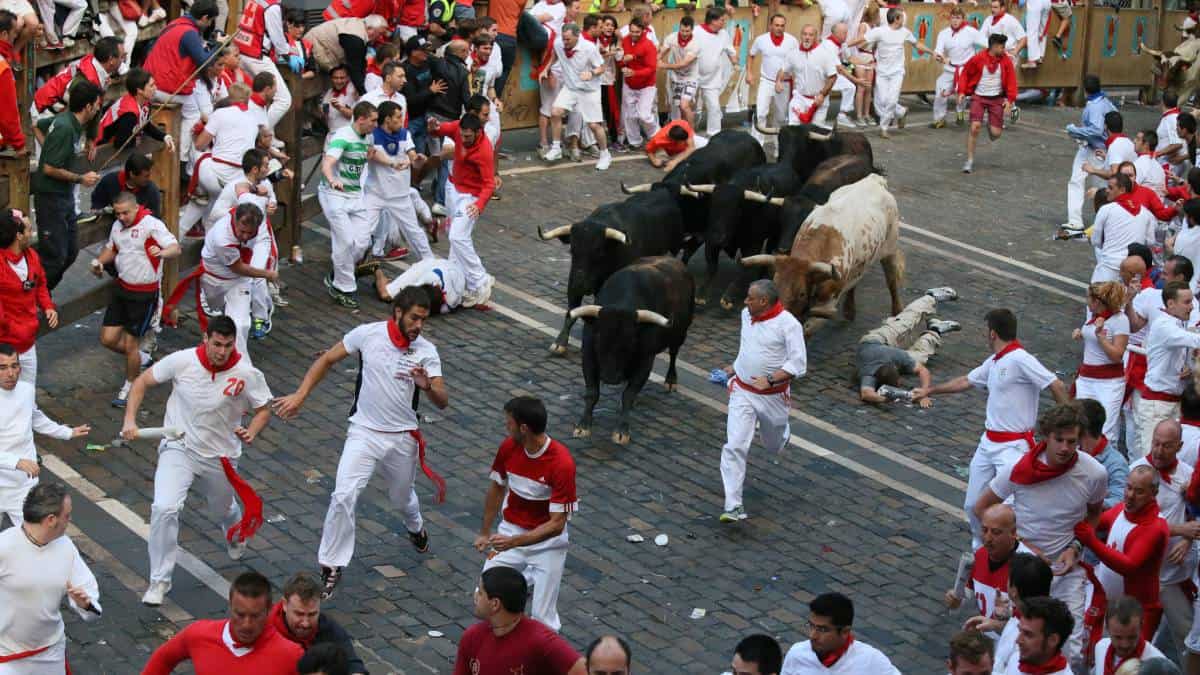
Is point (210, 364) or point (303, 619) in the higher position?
point (210, 364)

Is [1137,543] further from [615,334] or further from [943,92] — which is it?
[943,92]

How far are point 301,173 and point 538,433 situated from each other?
869cm

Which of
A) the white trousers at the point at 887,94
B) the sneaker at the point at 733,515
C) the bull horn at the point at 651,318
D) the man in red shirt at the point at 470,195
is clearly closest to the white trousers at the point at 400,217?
the man in red shirt at the point at 470,195

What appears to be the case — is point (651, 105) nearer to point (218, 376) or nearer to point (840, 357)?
point (840, 357)

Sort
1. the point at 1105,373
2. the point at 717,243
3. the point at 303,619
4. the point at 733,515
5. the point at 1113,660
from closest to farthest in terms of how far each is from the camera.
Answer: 1. the point at 303,619
2. the point at 1113,660
3. the point at 733,515
4. the point at 1105,373
5. the point at 717,243

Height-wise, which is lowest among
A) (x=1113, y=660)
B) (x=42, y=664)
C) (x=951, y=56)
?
(x=42, y=664)

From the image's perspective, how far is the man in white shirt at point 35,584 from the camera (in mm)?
8180

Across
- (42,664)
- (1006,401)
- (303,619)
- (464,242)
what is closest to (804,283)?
(464,242)

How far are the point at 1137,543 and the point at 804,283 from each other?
22.3ft

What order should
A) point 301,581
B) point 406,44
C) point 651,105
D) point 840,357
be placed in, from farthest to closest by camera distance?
point 651,105 → point 406,44 → point 840,357 → point 301,581

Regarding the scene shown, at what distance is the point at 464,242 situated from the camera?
51.9 ft

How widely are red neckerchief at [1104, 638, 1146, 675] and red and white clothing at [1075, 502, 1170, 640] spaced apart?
37.8 inches

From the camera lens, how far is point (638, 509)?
12.1 metres

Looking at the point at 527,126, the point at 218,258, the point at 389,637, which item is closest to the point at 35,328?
the point at 218,258
